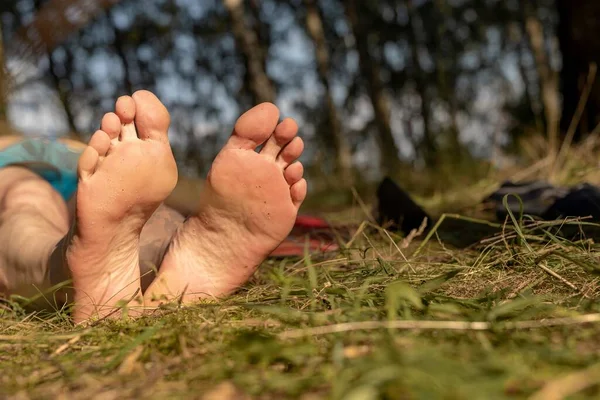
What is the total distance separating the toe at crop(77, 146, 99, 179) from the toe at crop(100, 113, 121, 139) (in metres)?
0.04

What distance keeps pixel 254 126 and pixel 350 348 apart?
0.55 m

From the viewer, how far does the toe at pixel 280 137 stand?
109cm

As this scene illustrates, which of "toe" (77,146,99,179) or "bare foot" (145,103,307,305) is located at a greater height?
"toe" (77,146,99,179)

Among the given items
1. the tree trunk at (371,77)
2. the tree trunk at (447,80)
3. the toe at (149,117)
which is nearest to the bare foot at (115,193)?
the toe at (149,117)

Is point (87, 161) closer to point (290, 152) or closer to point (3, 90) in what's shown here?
point (290, 152)

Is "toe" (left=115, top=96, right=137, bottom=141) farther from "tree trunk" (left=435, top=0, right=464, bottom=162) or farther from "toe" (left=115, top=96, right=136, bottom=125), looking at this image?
"tree trunk" (left=435, top=0, right=464, bottom=162)

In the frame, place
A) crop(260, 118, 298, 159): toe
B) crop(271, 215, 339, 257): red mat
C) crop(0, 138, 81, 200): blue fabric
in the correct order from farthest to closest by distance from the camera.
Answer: crop(0, 138, 81, 200): blue fabric → crop(271, 215, 339, 257): red mat → crop(260, 118, 298, 159): toe

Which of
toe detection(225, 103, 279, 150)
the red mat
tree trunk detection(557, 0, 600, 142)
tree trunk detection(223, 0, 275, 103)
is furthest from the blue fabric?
tree trunk detection(223, 0, 275, 103)

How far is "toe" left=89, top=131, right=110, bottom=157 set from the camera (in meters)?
0.98

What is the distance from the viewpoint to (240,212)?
43.5 inches

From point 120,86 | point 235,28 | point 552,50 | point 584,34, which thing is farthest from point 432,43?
point 584,34

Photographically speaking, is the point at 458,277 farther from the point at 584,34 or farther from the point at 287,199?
the point at 584,34

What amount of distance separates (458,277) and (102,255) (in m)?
0.58

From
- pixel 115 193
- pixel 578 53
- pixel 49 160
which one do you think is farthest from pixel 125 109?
pixel 578 53
